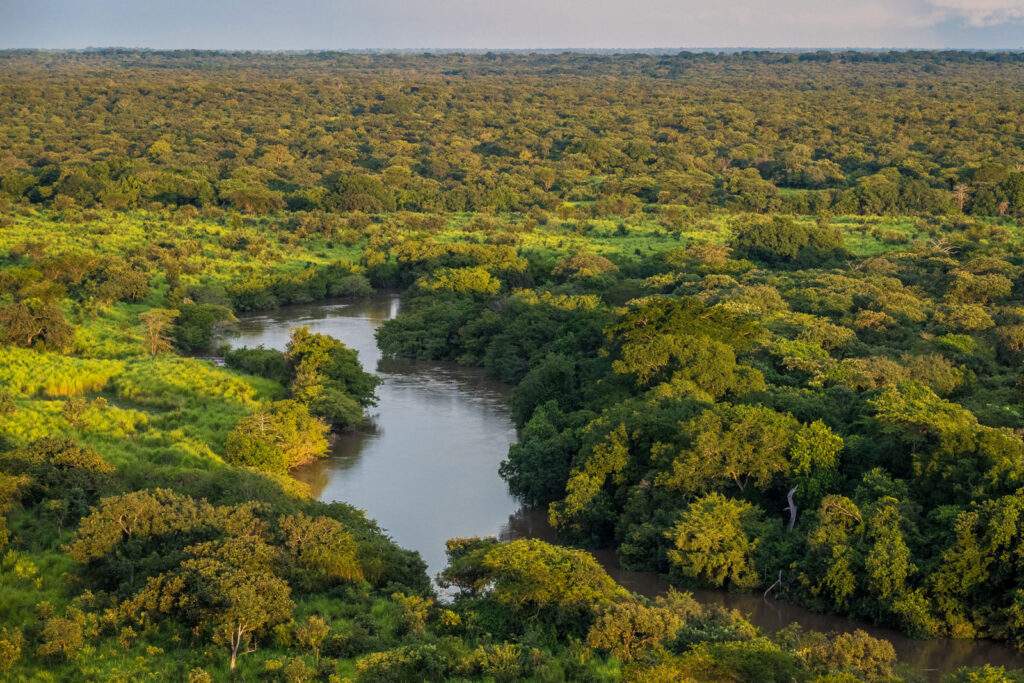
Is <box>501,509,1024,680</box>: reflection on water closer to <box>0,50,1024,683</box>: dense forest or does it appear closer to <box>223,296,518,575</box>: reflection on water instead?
<box>0,50,1024,683</box>: dense forest

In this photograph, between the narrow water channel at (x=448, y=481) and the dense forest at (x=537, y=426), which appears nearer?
the dense forest at (x=537, y=426)

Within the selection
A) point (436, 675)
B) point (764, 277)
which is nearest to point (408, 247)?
point (764, 277)

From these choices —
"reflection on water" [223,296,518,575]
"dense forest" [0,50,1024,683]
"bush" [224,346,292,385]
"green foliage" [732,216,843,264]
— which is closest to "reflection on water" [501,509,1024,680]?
"dense forest" [0,50,1024,683]

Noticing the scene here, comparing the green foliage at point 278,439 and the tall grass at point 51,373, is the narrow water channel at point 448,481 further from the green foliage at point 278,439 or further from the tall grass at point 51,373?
the tall grass at point 51,373

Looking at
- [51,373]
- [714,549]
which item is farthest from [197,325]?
[714,549]

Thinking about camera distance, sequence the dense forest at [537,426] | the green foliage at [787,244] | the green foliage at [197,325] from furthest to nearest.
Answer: the green foliage at [787,244] → the green foliage at [197,325] → the dense forest at [537,426]

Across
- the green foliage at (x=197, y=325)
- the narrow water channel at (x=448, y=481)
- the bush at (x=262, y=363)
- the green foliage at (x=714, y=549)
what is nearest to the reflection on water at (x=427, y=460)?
the narrow water channel at (x=448, y=481)
